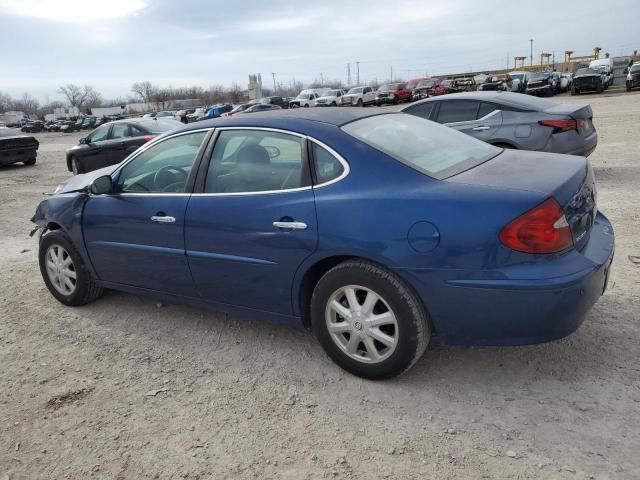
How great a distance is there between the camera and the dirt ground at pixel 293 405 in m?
2.55

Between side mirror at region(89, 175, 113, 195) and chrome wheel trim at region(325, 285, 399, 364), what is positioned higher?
side mirror at region(89, 175, 113, 195)

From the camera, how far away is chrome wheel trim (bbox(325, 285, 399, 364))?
302cm

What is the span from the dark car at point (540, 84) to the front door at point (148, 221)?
35094 mm

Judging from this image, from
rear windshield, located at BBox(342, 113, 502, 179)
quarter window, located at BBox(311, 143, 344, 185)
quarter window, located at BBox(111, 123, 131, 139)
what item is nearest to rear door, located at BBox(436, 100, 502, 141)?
rear windshield, located at BBox(342, 113, 502, 179)

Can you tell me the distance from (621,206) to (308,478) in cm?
572

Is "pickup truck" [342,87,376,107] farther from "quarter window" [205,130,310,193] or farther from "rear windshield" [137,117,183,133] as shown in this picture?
"quarter window" [205,130,310,193]

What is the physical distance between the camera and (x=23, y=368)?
146 inches

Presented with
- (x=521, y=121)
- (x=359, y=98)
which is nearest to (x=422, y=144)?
(x=521, y=121)

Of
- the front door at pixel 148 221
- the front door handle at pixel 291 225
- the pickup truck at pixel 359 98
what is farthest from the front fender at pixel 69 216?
the pickup truck at pixel 359 98

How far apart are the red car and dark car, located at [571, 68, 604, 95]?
12.6 metres

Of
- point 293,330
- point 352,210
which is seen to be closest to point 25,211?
point 293,330

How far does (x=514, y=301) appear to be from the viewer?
267 centimetres

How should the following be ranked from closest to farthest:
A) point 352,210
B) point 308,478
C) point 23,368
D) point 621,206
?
point 308,478 → point 352,210 → point 23,368 → point 621,206

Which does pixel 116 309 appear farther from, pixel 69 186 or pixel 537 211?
pixel 537 211
